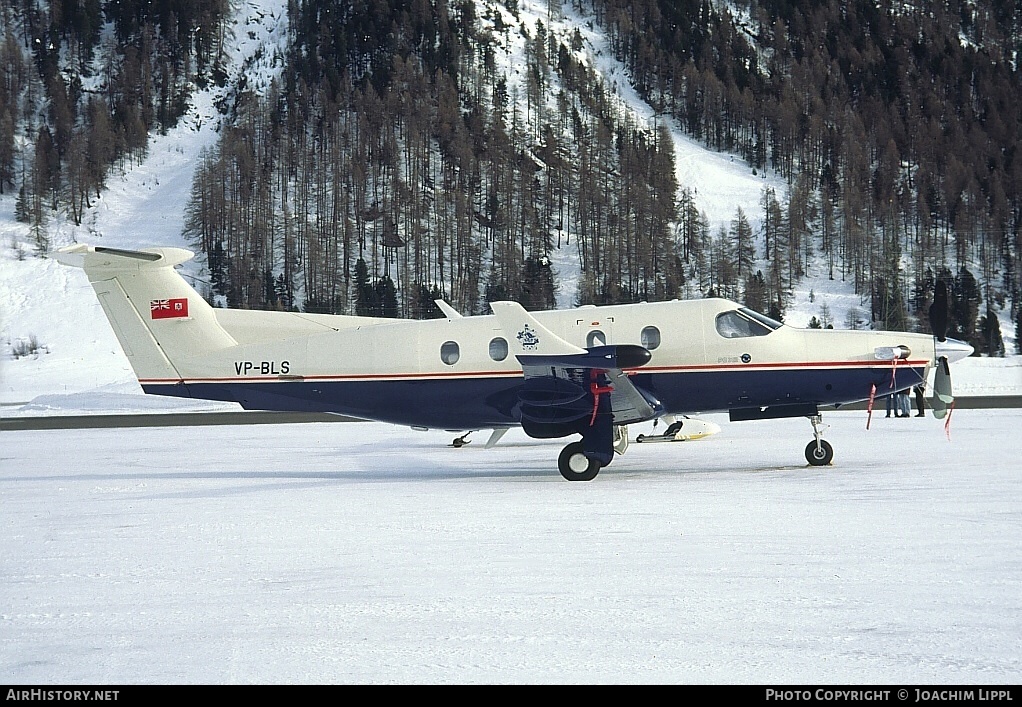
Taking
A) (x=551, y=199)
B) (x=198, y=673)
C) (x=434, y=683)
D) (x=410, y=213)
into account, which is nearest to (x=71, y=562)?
(x=198, y=673)

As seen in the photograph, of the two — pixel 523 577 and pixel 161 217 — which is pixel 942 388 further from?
pixel 161 217

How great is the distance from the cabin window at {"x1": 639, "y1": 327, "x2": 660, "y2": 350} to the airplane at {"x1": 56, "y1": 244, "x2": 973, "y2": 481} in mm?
23

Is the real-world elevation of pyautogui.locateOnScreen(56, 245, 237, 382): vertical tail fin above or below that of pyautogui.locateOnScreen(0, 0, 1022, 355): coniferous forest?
below

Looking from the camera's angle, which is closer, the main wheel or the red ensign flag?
the main wheel

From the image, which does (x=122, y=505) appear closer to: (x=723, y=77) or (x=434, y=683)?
(x=434, y=683)

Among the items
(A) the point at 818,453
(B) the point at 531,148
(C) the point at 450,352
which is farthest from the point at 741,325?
(B) the point at 531,148

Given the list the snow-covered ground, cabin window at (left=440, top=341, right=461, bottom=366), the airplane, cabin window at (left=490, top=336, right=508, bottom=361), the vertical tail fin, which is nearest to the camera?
the snow-covered ground

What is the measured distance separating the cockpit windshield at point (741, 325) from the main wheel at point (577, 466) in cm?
309

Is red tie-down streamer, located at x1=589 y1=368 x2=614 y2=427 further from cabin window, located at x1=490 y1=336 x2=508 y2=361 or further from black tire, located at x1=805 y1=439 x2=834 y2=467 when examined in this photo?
black tire, located at x1=805 y1=439 x2=834 y2=467

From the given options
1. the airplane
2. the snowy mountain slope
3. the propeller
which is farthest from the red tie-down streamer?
the snowy mountain slope

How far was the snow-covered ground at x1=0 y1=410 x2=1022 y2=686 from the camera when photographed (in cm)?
487

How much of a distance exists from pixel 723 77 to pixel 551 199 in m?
51.4

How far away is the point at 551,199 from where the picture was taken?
9256 centimetres

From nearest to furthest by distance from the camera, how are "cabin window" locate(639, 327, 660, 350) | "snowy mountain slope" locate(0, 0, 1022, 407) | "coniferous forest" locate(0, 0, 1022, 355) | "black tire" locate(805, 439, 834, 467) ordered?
1. "black tire" locate(805, 439, 834, 467)
2. "cabin window" locate(639, 327, 660, 350)
3. "snowy mountain slope" locate(0, 0, 1022, 407)
4. "coniferous forest" locate(0, 0, 1022, 355)
